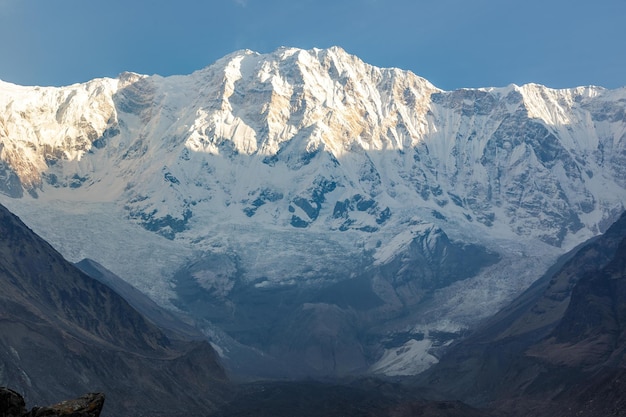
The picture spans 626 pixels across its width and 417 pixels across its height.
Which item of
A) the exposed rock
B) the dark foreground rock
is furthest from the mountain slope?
the dark foreground rock

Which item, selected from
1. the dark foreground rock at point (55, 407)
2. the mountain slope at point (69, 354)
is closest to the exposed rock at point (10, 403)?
the dark foreground rock at point (55, 407)

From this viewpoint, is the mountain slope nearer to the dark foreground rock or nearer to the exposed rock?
the exposed rock

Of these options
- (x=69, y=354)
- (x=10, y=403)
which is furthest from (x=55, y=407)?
(x=69, y=354)

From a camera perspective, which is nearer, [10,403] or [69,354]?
[10,403]

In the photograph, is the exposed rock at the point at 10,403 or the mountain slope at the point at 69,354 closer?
the exposed rock at the point at 10,403

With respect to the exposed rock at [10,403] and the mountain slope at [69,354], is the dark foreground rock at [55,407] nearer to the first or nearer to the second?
the exposed rock at [10,403]

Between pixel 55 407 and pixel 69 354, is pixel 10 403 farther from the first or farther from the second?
pixel 69 354
